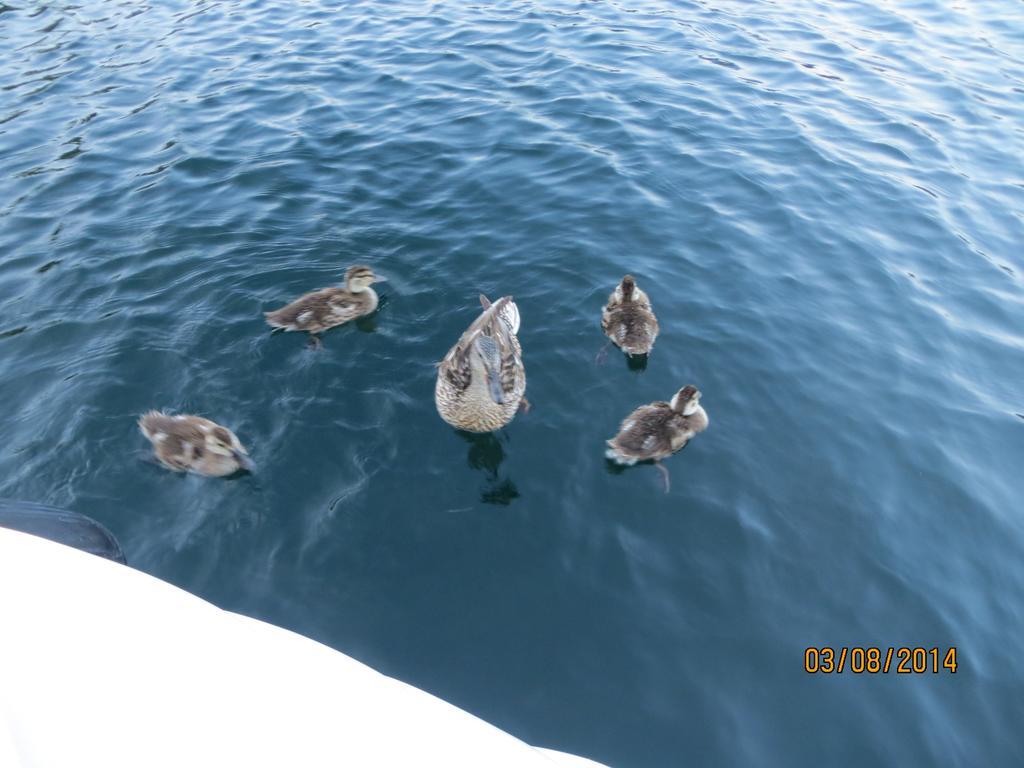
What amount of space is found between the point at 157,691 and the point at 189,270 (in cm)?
760

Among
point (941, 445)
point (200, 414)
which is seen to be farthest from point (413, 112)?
point (941, 445)

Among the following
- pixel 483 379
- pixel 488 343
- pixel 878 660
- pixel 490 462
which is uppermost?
pixel 488 343

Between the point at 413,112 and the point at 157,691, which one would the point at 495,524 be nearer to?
the point at 157,691

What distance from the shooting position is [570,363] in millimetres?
7535

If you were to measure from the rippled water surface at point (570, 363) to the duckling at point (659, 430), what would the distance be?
201mm

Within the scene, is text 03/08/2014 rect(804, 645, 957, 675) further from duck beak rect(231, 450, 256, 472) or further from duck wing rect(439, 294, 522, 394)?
duck beak rect(231, 450, 256, 472)

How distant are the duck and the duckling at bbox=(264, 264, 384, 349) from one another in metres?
2.88

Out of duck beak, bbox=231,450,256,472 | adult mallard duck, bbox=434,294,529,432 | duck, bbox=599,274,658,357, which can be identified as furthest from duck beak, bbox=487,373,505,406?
duck beak, bbox=231,450,256,472

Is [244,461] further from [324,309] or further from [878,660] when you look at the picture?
[878,660]

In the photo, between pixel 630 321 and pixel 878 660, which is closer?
pixel 878 660

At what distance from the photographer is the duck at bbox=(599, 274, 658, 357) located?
290 inches

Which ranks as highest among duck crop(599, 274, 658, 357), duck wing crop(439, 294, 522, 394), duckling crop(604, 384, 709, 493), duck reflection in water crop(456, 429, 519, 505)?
duck wing crop(439, 294, 522, 394)

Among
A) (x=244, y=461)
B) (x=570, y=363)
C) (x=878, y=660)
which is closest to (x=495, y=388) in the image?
(x=570, y=363)

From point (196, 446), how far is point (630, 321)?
4.55 m
